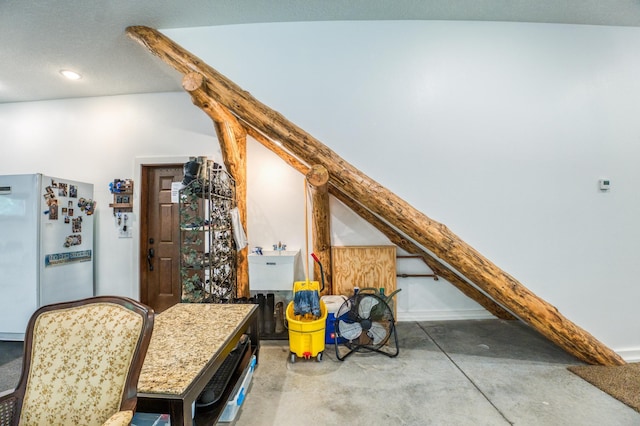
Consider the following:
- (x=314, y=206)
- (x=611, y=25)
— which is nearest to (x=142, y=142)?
(x=314, y=206)

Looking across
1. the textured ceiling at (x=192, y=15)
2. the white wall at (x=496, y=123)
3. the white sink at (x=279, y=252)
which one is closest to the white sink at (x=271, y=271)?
the white sink at (x=279, y=252)

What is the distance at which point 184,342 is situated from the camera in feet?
4.21

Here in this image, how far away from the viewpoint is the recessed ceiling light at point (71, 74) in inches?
121

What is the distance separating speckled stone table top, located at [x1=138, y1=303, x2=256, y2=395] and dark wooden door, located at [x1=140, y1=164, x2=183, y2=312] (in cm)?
205

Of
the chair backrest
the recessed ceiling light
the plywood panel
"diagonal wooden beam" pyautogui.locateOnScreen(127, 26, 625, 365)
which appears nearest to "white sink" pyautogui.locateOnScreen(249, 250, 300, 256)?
the plywood panel

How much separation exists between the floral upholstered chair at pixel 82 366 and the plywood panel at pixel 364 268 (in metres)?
2.32

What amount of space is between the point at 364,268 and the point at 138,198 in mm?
3134

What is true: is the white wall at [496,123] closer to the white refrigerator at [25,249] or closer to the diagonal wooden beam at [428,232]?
the diagonal wooden beam at [428,232]

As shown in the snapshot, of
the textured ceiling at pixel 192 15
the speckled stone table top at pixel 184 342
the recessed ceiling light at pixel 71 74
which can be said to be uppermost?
the textured ceiling at pixel 192 15

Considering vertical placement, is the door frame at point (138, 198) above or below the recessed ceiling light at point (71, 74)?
below

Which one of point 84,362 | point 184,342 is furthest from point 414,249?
point 84,362

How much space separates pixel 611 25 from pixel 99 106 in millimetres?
6068

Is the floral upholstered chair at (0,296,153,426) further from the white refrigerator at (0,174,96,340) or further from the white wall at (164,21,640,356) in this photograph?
the white refrigerator at (0,174,96,340)

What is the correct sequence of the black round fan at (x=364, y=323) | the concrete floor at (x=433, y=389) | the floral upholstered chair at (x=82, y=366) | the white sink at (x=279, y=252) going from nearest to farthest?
the floral upholstered chair at (x=82, y=366)
the concrete floor at (x=433, y=389)
the black round fan at (x=364, y=323)
the white sink at (x=279, y=252)
